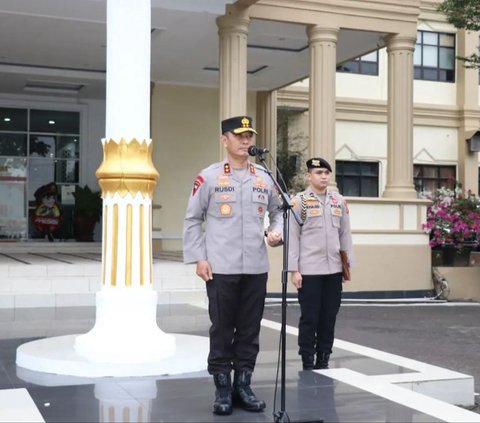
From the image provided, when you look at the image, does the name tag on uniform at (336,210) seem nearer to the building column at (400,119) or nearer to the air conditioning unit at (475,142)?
the building column at (400,119)

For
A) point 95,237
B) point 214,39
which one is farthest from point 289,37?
point 95,237

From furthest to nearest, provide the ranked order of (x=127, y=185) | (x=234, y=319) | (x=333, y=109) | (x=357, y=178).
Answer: (x=357, y=178), (x=333, y=109), (x=127, y=185), (x=234, y=319)

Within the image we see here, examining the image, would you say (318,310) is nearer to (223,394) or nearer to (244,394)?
(244,394)

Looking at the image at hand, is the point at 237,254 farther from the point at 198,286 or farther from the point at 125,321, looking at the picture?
the point at 198,286

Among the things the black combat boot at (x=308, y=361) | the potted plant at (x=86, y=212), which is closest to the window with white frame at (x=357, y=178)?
the potted plant at (x=86, y=212)

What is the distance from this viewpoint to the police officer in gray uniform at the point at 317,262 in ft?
20.4

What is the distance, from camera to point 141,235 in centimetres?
649

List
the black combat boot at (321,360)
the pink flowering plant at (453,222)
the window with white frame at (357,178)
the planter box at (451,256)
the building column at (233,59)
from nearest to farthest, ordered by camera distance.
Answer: the black combat boot at (321,360) → the building column at (233,59) → the pink flowering plant at (453,222) → the planter box at (451,256) → the window with white frame at (357,178)

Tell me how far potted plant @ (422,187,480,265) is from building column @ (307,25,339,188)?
2.52 meters

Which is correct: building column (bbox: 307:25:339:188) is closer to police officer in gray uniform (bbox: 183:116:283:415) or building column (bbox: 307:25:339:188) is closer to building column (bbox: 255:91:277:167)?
building column (bbox: 255:91:277:167)

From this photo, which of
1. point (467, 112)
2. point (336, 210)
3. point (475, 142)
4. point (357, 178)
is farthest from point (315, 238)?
point (467, 112)

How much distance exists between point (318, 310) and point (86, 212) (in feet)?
44.2

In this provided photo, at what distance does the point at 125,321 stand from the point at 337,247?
1.83 m

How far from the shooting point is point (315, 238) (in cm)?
627
